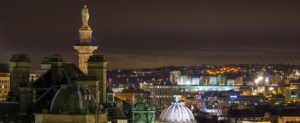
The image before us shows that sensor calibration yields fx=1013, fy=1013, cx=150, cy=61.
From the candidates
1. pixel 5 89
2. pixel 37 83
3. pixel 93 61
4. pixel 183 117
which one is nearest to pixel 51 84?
pixel 37 83

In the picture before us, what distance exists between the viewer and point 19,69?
222 ft

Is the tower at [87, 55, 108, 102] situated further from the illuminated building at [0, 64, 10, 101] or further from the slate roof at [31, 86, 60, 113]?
the illuminated building at [0, 64, 10, 101]

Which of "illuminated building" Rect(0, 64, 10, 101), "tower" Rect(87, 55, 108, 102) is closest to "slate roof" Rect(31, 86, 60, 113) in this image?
"tower" Rect(87, 55, 108, 102)

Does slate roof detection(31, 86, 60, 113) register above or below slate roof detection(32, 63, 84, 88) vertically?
below

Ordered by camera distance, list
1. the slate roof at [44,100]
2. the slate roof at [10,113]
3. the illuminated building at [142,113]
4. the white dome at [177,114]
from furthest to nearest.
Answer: the slate roof at [10,113], the slate roof at [44,100], the white dome at [177,114], the illuminated building at [142,113]

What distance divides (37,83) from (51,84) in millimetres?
994

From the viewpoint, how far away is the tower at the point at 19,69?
67250 mm

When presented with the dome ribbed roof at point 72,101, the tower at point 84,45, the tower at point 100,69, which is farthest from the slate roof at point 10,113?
the tower at point 84,45

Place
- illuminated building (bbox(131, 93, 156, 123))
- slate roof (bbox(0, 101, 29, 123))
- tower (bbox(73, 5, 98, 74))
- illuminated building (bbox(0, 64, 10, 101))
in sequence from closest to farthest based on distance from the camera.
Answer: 1. illuminated building (bbox(131, 93, 156, 123))
2. slate roof (bbox(0, 101, 29, 123))
3. tower (bbox(73, 5, 98, 74))
4. illuminated building (bbox(0, 64, 10, 101))

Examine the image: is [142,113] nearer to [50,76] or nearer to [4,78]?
[50,76]

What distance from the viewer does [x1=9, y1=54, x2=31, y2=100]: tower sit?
6725cm

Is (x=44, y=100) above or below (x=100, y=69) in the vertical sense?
below

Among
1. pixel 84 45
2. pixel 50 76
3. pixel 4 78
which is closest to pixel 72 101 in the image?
pixel 50 76

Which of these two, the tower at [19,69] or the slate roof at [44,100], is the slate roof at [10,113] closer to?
the slate roof at [44,100]
